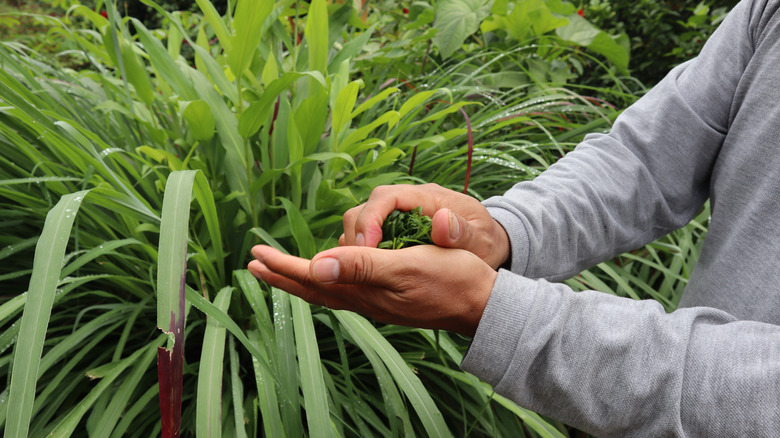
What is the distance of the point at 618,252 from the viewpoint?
860 mm

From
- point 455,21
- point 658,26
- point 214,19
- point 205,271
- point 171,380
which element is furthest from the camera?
point 658,26

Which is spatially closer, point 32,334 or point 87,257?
point 32,334

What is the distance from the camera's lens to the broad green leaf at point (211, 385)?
64cm

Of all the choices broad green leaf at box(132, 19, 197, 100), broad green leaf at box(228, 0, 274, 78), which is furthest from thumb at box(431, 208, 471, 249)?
broad green leaf at box(132, 19, 197, 100)

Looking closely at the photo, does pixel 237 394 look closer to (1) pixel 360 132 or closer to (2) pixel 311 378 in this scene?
(2) pixel 311 378

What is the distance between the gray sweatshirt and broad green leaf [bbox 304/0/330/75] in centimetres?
54

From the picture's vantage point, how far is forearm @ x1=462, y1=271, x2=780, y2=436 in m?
0.48

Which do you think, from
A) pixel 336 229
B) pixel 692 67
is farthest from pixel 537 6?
pixel 336 229

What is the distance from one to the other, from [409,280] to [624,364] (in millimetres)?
→ 221

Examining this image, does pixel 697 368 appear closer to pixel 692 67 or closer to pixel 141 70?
pixel 692 67

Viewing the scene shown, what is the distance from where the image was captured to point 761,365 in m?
0.48

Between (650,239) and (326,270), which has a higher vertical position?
(326,270)

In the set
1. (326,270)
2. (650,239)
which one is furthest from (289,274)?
(650,239)

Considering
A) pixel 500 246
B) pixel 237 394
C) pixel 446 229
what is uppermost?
pixel 446 229
